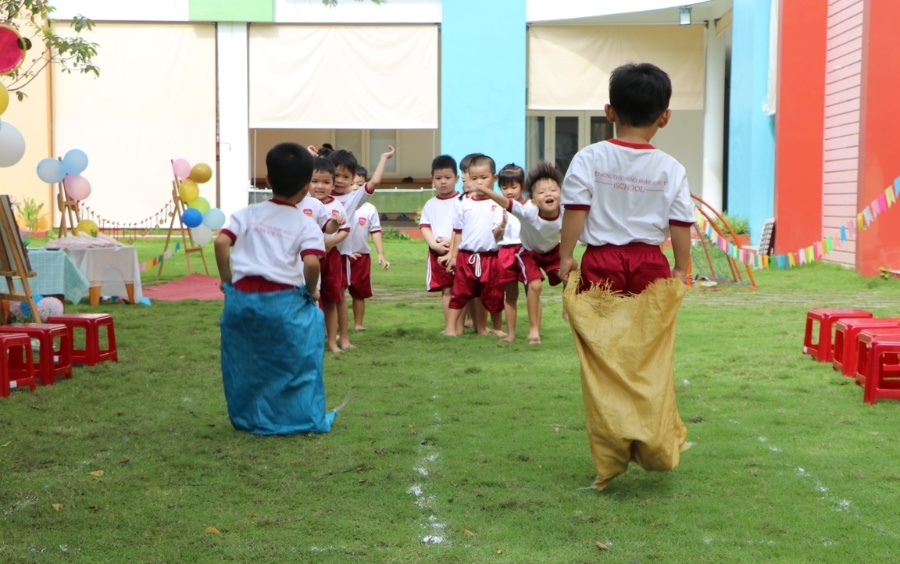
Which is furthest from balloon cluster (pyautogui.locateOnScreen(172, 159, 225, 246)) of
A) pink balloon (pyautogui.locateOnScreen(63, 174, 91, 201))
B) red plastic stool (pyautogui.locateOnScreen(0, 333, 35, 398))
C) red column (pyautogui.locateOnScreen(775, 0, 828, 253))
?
red column (pyautogui.locateOnScreen(775, 0, 828, 253))

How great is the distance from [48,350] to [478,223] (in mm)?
3484

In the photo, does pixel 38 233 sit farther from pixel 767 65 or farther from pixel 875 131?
pixel 875 131

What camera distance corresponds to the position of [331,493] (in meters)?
4.38

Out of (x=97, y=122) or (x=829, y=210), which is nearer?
(x=829, y=210)

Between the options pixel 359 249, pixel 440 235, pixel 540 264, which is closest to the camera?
pixel 540 264

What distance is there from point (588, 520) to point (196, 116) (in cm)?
1996

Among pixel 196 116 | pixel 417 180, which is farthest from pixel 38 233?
pixel 417 180

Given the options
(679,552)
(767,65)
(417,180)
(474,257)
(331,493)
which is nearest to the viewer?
(679,552)

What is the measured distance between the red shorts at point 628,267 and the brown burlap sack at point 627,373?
0.06m

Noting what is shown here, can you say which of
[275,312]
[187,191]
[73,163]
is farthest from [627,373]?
[187,191]

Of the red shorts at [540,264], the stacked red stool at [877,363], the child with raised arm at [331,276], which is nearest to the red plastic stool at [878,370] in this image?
the stacked red stool at [877,363]

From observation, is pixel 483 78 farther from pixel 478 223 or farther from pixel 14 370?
pixel 14 370

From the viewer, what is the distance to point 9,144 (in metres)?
8.77

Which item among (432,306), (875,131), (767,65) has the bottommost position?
(432,306)
